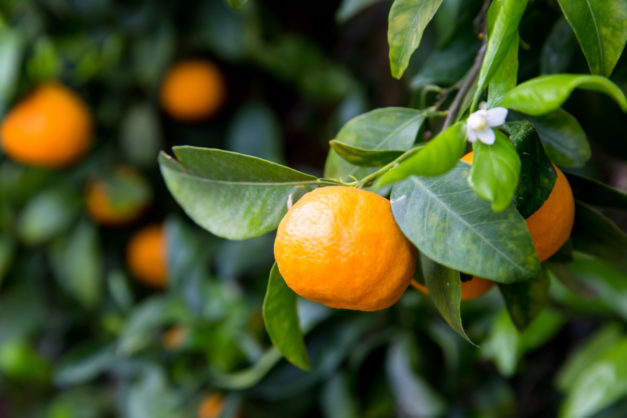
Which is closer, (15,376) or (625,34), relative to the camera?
(625,34)

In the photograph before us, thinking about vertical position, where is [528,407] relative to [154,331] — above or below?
below

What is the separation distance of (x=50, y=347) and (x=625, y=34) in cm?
152

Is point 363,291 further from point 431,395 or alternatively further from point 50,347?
point 50,347

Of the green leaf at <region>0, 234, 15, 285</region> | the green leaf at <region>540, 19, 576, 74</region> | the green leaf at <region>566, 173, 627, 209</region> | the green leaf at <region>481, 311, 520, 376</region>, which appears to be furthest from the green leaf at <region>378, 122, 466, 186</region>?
the green leaf at <region>0, 234, 15, 285</region>

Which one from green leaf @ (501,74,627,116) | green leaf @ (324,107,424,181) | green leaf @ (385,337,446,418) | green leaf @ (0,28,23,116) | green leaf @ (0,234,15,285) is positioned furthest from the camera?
green leaf @ (0,234,15,285)

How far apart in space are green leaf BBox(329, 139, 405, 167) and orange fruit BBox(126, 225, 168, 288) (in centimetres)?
93

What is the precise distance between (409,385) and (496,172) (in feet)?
2.34

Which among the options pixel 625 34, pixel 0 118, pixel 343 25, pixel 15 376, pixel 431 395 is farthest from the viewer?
pixel 343 25

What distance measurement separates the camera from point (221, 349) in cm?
107

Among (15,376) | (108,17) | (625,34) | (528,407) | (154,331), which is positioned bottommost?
(528,407)

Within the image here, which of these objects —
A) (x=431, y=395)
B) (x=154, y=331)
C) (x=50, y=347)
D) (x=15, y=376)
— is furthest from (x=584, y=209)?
(x=50, y=347)

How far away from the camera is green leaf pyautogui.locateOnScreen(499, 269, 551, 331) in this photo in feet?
1.73

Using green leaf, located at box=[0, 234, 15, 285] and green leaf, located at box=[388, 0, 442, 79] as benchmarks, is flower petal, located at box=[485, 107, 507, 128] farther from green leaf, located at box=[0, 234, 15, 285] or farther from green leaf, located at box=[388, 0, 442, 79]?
green leaf, located at box=[0, 234, 15, 285]

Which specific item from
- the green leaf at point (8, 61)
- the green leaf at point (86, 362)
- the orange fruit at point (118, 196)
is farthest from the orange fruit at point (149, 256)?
the green leaf at point (8, 61)
